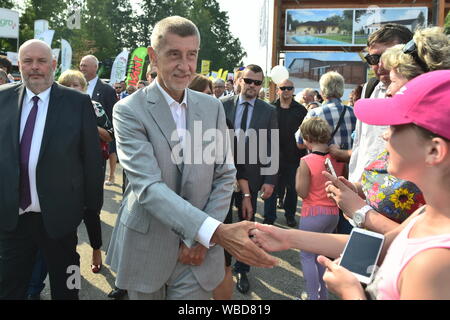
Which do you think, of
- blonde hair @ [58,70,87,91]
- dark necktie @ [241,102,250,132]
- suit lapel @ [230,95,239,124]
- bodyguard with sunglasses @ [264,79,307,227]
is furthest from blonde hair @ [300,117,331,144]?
blonde hair @ [58,70,87,91]

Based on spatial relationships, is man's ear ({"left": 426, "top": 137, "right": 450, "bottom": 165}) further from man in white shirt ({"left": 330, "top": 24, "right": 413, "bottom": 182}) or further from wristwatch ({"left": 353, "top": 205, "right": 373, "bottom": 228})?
man in white shirt ({"left": 330, "top": 24, "right": 413, "bottom": 182})

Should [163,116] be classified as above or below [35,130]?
above

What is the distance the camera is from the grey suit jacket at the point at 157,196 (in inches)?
72.7

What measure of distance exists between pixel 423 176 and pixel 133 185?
1332 mm

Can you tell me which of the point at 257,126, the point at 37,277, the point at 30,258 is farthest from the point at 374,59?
the point at 37,277

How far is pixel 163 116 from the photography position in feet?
6.57

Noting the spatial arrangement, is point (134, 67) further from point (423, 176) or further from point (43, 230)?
point (423, 176)

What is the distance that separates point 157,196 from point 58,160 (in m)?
1.27

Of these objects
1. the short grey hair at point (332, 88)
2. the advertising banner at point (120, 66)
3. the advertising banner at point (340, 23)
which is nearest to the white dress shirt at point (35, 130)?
the short grey hair at point (332, 88)

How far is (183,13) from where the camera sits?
199ft

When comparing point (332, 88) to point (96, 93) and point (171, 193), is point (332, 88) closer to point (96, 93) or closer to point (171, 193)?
point (171, 193)

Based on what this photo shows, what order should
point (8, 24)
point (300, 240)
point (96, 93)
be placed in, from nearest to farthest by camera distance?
point (300, 240) < point (96, 93) < point (8, 24)

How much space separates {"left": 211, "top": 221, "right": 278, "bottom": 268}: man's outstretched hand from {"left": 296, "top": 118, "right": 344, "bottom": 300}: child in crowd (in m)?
1.76

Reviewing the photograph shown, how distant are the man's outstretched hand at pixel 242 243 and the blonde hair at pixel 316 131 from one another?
200 centimetres
